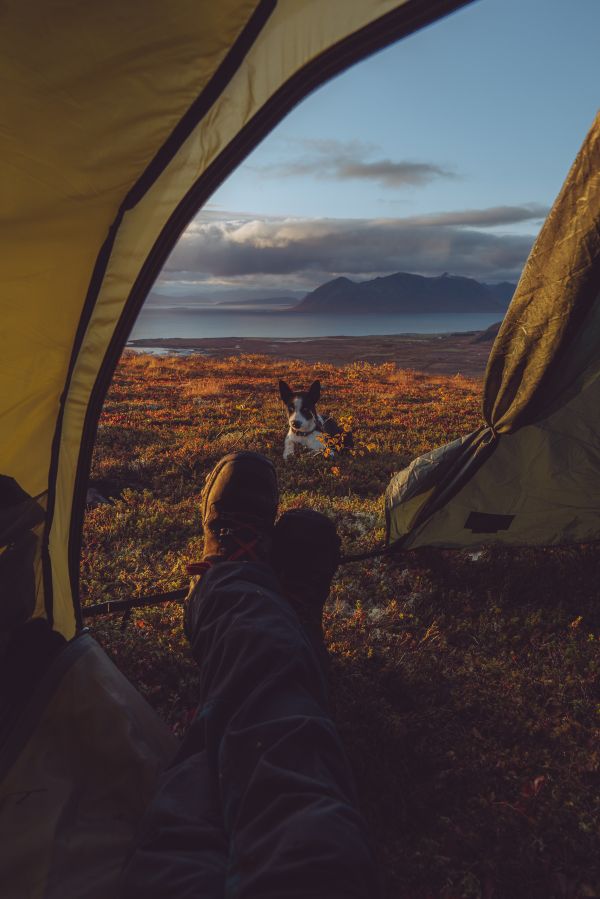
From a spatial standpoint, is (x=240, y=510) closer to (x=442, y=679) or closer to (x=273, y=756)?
(x=442, y=679)

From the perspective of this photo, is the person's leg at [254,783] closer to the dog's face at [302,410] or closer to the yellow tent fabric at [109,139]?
the yellow tent fabric at [109,139]

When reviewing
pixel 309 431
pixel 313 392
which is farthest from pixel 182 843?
pixel 313 392

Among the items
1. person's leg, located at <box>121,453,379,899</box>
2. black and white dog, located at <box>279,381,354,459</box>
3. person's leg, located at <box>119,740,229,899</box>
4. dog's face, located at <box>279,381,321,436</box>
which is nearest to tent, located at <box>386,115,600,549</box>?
person's leg, located at <box>121,453,379,899</box>

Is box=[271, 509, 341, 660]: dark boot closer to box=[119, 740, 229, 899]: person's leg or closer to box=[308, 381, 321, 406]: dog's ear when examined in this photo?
box=[119, 740, 229, 899]: person's leg

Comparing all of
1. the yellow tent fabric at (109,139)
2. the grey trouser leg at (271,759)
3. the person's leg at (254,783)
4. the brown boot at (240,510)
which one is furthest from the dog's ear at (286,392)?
the grey trouser leg at (271,759)

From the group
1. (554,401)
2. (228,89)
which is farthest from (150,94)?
(554,401)

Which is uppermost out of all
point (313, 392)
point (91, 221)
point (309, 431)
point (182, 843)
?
point (91, 221)

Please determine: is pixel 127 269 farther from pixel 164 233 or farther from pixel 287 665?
pixel 287 665
